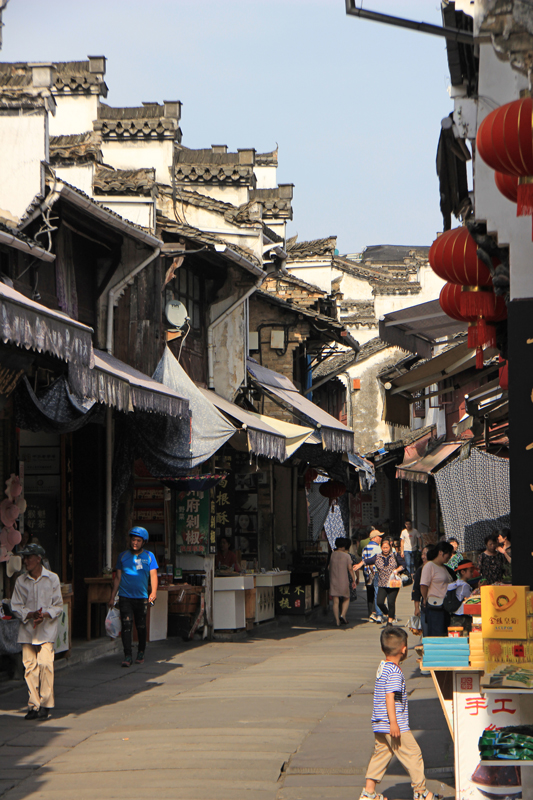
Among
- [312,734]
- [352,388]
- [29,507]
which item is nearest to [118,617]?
[29,507]

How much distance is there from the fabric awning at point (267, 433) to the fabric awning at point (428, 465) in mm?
7435

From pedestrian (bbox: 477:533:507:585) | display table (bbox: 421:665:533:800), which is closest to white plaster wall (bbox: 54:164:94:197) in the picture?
pedestrian (bbox: 477:533:507:585)

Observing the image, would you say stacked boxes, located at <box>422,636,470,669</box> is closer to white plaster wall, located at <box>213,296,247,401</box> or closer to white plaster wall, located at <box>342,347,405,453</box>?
white plaster wall, located at <box>213,296,247,401</box>

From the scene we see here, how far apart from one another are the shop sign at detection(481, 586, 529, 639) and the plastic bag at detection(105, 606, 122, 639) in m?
8.21

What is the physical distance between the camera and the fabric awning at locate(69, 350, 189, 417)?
1049 centimetres

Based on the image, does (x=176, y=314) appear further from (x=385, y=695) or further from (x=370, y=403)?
(x=370, y=403)

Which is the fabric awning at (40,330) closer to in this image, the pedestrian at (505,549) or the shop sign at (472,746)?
the shop sign at (472,746)

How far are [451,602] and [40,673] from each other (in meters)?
4.68

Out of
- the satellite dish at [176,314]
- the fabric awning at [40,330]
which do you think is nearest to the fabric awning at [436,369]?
the fabric awning at [40,330]

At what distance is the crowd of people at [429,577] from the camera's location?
12164mm

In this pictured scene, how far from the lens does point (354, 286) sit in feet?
170

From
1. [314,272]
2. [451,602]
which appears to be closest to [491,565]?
[451,602]

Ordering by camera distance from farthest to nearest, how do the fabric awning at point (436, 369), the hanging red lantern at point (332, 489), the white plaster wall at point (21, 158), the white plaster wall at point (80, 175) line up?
1. the hanging red lantern at point (332, 489)
2. the white plaster wall at point (80, 175)
3. the white plaster wall at point (21, 158)
4. the fabric awning at point (436, 369)

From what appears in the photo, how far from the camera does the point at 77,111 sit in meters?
22.0
